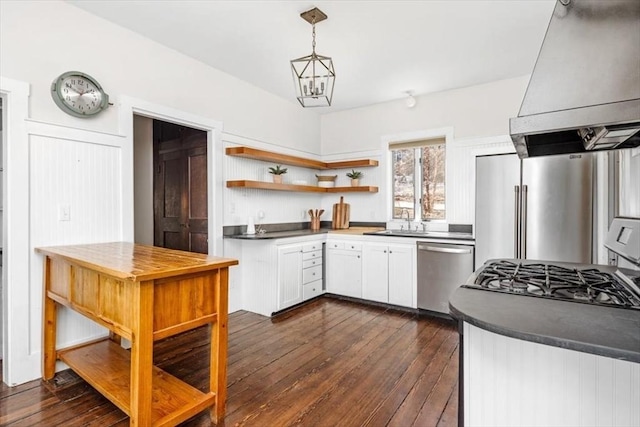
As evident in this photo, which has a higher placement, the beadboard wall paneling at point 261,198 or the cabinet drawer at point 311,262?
the beadboard wall paneling at point 261,198

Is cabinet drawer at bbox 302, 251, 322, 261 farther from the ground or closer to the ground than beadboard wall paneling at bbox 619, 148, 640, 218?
closer to the ground

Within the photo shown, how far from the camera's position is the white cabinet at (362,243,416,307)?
3.95m

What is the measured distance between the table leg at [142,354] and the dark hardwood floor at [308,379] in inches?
15.1

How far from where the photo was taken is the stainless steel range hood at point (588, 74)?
0.96 metres

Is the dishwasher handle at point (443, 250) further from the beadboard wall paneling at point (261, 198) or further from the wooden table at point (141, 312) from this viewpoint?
the wooden table at point (141, 312)

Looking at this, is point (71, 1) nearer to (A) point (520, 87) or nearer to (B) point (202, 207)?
(B) point (202, 207)

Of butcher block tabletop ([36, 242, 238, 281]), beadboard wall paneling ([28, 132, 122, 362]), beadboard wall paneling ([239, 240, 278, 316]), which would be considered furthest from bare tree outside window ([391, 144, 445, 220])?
beadboard wall paneling ([28, 132, 122, 362])

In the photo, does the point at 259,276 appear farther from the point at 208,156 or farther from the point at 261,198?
the point at 208,156

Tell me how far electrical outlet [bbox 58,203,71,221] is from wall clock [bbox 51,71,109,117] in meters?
0.71

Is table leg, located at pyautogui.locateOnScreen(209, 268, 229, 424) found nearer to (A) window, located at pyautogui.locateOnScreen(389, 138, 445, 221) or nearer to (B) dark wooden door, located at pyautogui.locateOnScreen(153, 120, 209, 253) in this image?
(B) dark wooden door, located at pyautogui.locateOnScreen(153, 120, 209, 253)

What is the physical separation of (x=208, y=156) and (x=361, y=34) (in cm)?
204

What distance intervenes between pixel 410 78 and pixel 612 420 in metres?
3.74

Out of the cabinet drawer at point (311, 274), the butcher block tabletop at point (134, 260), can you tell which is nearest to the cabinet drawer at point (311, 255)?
the cabinet drawer at point (311, 274)

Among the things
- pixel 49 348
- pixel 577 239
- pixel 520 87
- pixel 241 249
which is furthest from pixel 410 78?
pixel 49 348
